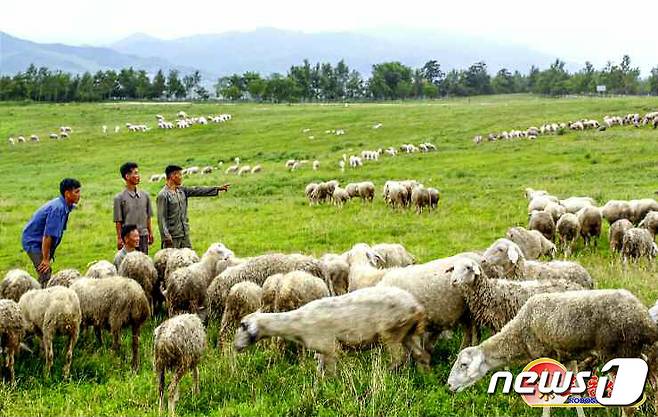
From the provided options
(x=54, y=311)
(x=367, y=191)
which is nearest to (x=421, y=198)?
(x=367, y=191)

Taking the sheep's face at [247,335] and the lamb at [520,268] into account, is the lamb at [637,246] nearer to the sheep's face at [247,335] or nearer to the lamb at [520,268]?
the lamb at [520,268]

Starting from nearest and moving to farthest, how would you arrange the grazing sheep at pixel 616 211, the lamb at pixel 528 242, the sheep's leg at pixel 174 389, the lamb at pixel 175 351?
the sheep's leg at pixel 174 389, the lamb at pixel 175 351, the lamb at pixel 528 242, the grazing sheep at pixel 616 211

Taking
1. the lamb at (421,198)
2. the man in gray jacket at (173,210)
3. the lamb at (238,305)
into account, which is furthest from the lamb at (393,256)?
the lamb at (421,198)

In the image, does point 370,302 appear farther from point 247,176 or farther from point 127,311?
point 247,176

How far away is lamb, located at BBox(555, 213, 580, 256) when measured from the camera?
51.0ft

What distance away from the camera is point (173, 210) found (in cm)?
1209

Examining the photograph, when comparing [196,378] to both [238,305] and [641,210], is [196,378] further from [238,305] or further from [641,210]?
[641,210]

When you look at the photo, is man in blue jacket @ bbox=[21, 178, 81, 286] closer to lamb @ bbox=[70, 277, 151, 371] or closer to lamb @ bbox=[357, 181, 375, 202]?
lamb @ bbox=[70, 277, 151, 371]

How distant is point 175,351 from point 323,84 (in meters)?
115

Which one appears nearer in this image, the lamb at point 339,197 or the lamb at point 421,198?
the lamb at point 421,198

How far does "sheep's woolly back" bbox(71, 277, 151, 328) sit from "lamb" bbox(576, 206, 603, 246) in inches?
462

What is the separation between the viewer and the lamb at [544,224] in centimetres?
1588

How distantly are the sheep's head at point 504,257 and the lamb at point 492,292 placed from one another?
1.48 m

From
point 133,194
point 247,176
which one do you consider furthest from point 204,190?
point 247,176
